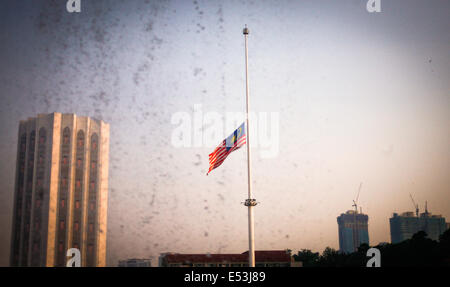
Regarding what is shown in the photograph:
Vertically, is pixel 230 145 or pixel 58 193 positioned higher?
pixel 58 193

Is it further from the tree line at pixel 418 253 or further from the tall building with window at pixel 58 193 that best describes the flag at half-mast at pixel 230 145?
the tall building with window at pixel 58 193

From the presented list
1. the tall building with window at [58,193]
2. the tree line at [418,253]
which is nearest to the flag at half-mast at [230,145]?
the tree line at [418,253]

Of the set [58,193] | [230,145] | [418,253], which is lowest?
[418,253]

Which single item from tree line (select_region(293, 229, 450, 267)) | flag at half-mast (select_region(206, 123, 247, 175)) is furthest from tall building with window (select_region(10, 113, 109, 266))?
flag at half-mast (select_region(206, 123, 247, 175))

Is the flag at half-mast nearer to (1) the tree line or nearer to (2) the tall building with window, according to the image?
(1) the tree line

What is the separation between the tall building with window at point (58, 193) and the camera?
100250 millimetres

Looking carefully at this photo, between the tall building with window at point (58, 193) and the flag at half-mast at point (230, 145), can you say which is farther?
the tall building with window at point (58, 193)

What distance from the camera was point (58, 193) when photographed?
104188 mm

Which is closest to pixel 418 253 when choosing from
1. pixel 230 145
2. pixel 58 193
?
pixel 230 145

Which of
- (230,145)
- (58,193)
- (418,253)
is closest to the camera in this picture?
(230,145)

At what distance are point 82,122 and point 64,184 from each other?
16238mm

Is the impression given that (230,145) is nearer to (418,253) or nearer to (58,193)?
(418,253)

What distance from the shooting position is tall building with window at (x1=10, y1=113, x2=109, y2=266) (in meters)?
100
